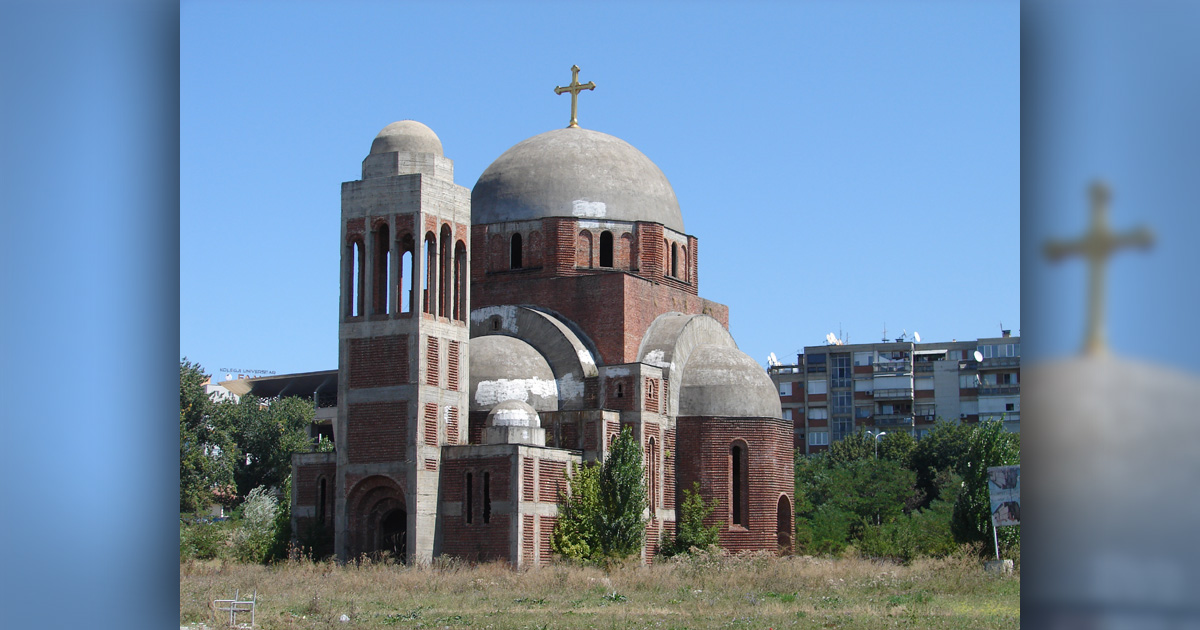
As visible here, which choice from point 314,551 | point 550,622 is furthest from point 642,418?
point 550,622

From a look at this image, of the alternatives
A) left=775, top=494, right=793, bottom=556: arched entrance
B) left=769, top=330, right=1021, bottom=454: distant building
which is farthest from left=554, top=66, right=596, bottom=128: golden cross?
left=769, top=330, right=1021, bottom=454: distant building

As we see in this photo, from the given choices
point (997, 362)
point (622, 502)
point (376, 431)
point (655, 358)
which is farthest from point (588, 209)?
point (997, 362)

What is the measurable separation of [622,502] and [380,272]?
793cm

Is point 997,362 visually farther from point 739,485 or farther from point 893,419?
point 739,485

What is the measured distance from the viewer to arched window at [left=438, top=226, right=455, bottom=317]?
33.4m

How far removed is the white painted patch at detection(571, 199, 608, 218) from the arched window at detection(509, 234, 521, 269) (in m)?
1.84

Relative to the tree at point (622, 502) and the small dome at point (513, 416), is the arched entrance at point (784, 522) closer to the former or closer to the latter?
the tree at point (622, 502)

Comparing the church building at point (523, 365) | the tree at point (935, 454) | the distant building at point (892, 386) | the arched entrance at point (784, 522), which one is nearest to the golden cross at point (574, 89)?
the church building at point (523, 365)

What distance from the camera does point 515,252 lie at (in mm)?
39625

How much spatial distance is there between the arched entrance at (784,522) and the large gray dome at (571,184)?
883 centimetres

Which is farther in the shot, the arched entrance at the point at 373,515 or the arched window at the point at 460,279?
the arched window at the point at 460,279
